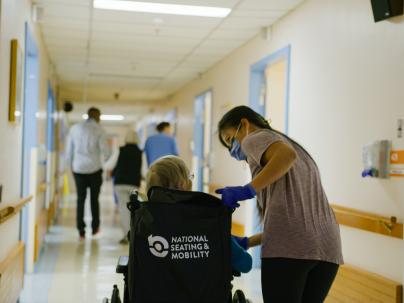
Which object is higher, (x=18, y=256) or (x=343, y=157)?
(x=343, y=157)

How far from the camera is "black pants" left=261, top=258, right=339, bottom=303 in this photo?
1898 millimetres

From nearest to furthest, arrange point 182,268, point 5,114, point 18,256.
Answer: point 182,268
point 5,114
point 18,256

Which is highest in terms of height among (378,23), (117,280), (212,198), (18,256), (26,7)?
→ (26,7)

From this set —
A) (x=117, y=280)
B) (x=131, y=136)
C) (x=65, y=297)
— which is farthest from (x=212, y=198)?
(x=131, y=136)

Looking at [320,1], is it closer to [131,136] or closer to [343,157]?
[343,157]

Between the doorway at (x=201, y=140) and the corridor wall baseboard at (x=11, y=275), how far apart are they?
15.9 ft

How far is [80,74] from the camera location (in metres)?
9.08

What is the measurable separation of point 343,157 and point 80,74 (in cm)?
648

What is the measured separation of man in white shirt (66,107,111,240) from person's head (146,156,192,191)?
4455 mm

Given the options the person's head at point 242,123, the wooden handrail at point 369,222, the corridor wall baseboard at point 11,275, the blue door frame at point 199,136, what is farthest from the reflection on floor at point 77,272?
the person's head at point 242,123

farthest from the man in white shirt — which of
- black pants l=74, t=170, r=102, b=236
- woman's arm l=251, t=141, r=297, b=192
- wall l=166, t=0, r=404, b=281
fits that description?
woman's arm l=251, t=141, r=297, b=192

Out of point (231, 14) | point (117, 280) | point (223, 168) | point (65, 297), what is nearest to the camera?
point (65, 297)

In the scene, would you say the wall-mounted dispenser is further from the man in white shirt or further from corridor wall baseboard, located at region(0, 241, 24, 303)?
the man in white shirt

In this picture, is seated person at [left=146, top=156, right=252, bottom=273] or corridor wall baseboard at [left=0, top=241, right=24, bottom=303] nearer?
seated person at [left=146, top=156, right=252, bottom=273]
